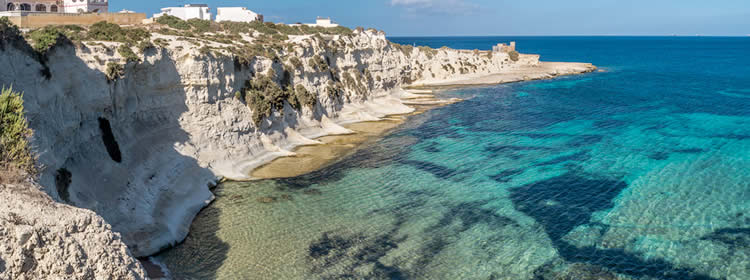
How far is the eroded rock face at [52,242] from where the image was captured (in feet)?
41.4

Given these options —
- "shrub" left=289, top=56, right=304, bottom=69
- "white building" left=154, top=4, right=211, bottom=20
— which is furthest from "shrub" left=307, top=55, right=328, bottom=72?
"white building" left=154, top=4, right=211, bottom=20

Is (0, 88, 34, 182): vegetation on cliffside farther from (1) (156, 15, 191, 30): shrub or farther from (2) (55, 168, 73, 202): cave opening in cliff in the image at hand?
(1) (156, 15, 191, 30): shrub

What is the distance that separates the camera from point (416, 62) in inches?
3760

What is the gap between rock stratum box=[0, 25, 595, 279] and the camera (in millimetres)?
22188

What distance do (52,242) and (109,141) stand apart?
663 inches

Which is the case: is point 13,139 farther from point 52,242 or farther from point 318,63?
point 318,63

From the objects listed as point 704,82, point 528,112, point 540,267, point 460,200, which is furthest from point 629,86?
point 540,267

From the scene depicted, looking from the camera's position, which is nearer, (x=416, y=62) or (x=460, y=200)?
(x=460, y=200)

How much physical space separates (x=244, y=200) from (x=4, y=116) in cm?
1516

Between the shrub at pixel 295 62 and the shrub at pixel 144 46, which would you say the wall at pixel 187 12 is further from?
the shrub at pixel 144 46

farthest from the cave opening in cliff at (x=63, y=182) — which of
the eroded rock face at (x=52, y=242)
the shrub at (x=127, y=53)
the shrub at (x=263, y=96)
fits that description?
the shrub at (x=263, y=96)

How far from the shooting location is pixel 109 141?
2855 centimetres

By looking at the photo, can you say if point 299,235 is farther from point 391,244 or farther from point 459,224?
point 459,224

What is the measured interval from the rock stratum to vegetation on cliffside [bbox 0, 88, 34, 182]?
201cm
